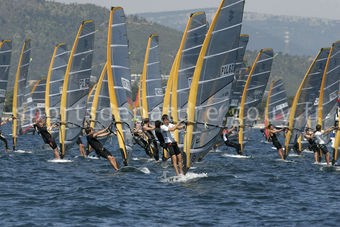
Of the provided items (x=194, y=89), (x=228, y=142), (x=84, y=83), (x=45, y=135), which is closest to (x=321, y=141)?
(x=228, y=142)

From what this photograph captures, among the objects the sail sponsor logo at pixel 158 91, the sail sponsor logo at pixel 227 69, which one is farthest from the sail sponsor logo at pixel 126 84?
the sail sponsor logo at pixel 158 91

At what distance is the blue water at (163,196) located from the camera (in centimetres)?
1513

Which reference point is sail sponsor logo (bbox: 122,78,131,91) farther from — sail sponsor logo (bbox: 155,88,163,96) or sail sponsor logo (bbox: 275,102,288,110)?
sail sponsor logo (bbox: 275,102,288,110)

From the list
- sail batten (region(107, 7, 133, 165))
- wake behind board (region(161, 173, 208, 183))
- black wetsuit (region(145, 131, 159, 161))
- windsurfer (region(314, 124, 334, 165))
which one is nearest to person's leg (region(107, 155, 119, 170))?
sail batten (region(107, 7, 133, 165))

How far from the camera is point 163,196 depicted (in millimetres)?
18125

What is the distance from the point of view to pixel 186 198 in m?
17.7

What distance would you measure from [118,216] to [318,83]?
2068 centimetres

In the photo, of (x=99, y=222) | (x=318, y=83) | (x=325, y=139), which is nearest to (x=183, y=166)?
(x=99, y=222)

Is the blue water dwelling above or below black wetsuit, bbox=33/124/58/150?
below

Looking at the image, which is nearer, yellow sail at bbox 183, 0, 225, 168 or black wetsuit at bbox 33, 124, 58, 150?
yellow sail at bbox 183, 0, 225, 168

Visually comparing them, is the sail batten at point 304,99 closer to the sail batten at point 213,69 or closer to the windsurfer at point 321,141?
the windsurfer at point 321,141

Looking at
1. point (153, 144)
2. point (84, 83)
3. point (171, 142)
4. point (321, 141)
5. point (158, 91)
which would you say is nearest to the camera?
point (171, 142)

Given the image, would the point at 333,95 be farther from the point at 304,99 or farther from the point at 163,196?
the point at 163,196

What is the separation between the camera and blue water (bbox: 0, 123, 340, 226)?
15.1 m
